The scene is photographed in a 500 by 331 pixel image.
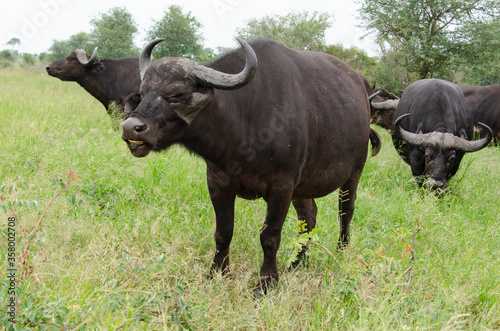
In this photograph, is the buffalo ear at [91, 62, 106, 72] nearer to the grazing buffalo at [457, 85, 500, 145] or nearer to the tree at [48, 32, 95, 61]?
the grazing buffalo at [457, 85, 500, 145]

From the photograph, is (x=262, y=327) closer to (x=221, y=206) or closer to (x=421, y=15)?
(x=221, y=206)

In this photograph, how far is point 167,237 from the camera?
3.76 meters

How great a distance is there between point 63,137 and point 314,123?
460 centimetres

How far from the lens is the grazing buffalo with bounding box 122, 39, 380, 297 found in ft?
8.89

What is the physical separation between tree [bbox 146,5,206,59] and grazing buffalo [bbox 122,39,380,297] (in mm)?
15301

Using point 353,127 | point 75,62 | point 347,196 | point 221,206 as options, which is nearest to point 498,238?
point 347,196

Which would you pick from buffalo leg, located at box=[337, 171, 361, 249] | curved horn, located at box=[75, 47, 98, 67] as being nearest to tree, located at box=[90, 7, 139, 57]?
curved horn, located at box=[75, 47, 98, 67]

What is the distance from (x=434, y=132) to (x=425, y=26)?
378 inches

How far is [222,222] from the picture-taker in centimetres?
346

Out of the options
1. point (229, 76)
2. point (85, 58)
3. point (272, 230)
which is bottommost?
point (85, 58)

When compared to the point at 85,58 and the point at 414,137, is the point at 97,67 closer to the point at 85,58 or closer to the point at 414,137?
the point at 85,58

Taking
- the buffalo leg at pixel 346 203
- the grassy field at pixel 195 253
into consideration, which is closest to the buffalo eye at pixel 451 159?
the grassy field at pixel 195 253

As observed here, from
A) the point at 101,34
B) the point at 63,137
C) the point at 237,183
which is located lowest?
the point at 101,34

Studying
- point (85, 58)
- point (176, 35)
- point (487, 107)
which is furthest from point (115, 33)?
point (487, 107)
